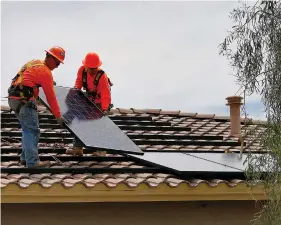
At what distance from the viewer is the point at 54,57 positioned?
7570mm

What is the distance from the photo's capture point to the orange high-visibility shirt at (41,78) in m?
7.36

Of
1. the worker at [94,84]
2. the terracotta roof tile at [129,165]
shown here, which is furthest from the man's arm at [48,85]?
the worker at [94,84]

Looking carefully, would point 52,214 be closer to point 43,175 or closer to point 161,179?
point 43,175

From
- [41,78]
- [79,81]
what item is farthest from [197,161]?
[41,78]

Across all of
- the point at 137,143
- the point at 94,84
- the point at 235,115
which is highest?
the point at 94,84

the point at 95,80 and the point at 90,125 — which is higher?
the point at 95,80

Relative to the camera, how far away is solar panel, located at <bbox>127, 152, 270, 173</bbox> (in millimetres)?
7746

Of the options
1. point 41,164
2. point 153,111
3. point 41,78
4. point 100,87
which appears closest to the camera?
point 41,78

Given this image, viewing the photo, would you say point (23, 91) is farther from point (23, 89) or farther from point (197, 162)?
point (197, 162)

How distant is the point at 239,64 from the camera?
255 inches

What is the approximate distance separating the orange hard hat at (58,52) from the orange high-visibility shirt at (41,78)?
20 centimetres

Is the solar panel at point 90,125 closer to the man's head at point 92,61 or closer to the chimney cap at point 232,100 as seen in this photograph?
the man's head at point 92,61

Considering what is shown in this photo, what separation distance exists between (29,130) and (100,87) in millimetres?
1730

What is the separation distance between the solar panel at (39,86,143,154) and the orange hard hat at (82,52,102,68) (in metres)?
0.59
